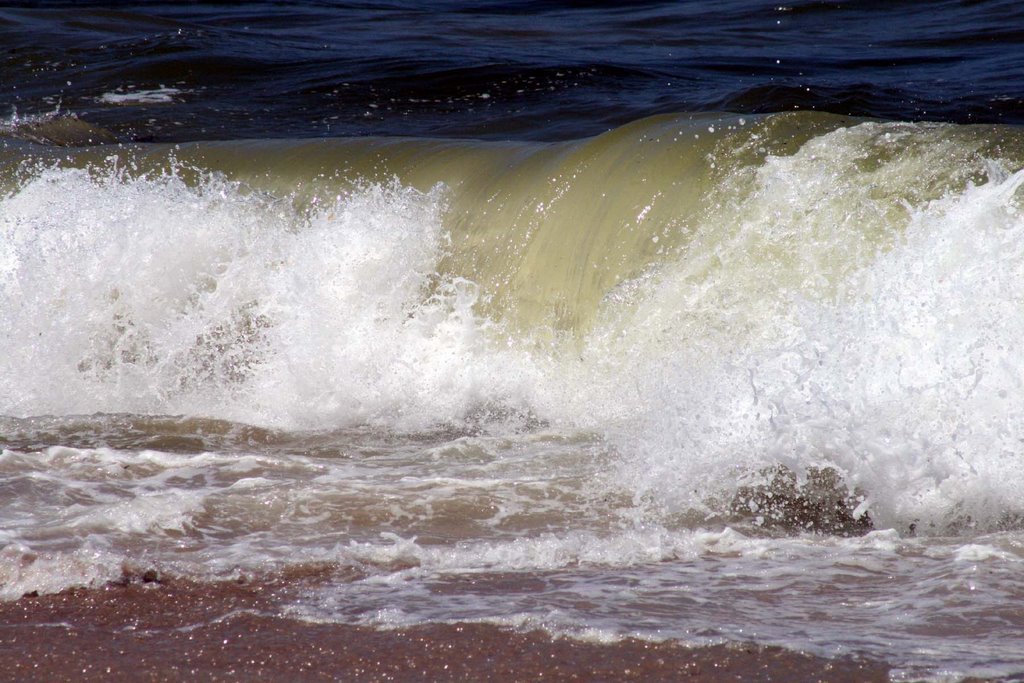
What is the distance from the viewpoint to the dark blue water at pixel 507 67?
8.66 meters

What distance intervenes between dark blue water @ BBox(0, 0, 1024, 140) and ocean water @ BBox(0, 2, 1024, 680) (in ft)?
2.15

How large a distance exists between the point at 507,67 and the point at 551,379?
19.0ft

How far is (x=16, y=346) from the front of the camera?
539 centimetres

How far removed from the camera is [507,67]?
33.0 feet

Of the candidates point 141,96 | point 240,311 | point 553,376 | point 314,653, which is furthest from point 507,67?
point 314,653

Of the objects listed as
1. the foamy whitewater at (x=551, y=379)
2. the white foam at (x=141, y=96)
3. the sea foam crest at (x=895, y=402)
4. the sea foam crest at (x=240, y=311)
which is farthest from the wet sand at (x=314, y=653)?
the white foam at (x=141, y=96)

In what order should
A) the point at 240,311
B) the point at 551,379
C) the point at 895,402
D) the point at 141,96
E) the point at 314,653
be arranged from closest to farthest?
the point at 314,653
the point at 895,402
the point at 551,379
the point at 240,311
the point at 141,96

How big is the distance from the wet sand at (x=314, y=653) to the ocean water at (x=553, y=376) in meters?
0.07

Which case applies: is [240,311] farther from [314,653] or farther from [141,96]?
[141,96]

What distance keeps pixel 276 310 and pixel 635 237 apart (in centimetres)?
150

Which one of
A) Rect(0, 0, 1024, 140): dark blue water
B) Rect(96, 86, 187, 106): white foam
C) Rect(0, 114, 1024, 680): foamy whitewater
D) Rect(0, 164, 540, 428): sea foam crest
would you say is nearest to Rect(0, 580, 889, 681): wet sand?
Rect(0, 114, 1024, 680): foamy whitewater

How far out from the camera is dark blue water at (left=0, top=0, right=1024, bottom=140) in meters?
8.66

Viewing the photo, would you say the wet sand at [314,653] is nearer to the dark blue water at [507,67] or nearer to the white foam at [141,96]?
the dark blue water at [507,67]

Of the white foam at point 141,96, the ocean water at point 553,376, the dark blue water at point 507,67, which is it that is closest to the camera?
the ocean water at point 553,376
